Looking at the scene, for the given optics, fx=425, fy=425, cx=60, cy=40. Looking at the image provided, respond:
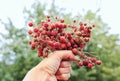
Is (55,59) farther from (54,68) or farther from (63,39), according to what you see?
(63,39)

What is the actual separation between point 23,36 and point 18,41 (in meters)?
0.31

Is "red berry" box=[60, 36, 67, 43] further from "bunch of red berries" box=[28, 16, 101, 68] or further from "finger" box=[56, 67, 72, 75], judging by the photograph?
"finger" box=[56, 67, 72, 75]

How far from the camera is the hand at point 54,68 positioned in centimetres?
259

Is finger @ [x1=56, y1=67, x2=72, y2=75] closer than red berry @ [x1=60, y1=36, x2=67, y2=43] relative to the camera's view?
No

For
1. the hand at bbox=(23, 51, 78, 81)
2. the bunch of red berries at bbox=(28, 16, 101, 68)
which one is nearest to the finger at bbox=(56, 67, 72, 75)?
the hand at bbox=(23, 51, 78, 81)

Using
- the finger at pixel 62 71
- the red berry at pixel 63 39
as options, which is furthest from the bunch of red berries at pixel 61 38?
the finger at pixel 62 71

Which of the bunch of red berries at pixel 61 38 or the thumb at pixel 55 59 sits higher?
the bunch of red berries at pixel 61 38

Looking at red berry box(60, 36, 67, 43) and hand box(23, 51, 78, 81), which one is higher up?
red berry box(60, 36, 67, 43)

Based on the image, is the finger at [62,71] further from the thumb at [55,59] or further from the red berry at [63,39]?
the red berry at [63,39]

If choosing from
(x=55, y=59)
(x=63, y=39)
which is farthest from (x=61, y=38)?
(x=55, y=59)

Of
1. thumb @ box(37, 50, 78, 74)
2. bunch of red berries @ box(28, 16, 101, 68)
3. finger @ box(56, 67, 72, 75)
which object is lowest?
finger @ box(56, 67, 72, 75)

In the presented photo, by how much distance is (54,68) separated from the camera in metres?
2.60

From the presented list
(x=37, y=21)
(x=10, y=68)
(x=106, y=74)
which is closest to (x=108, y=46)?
(x=106, y=74)

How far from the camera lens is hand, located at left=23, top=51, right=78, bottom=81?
2594mm
